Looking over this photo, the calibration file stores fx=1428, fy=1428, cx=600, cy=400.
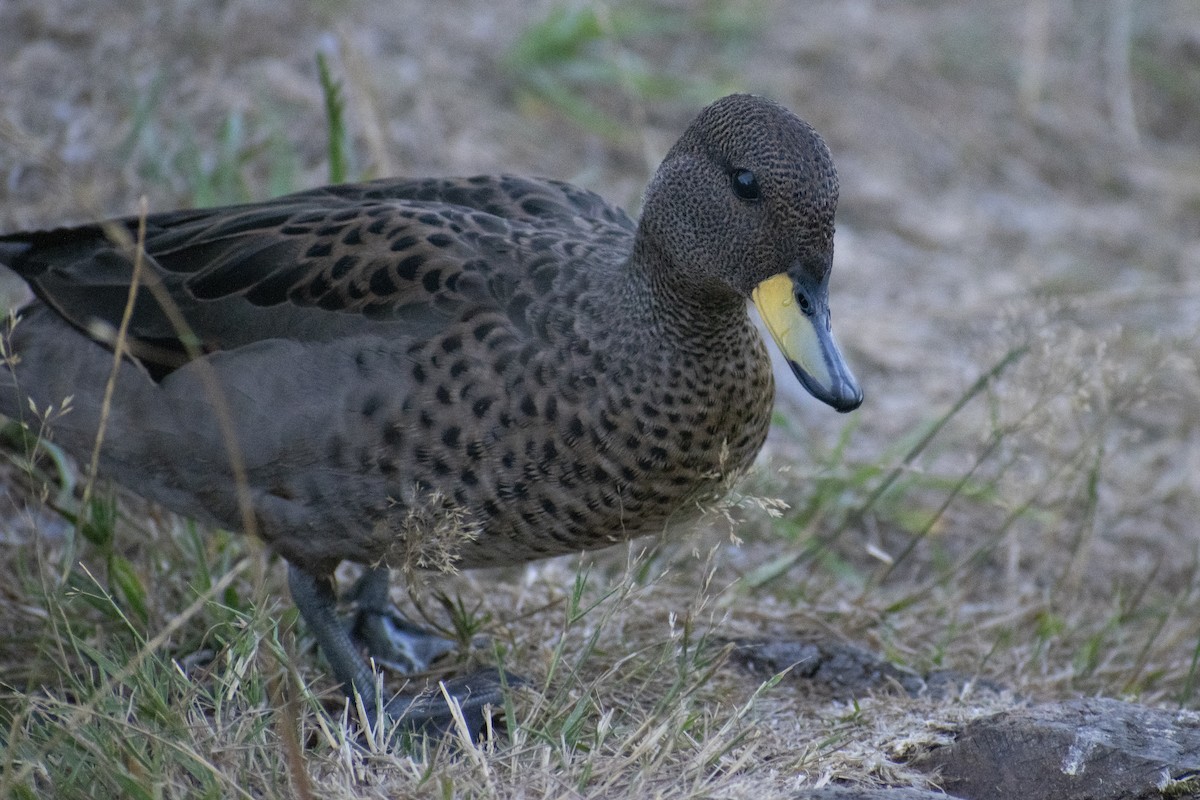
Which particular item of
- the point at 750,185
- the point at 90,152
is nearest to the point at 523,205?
the point at 750,185

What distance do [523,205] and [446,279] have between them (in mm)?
435

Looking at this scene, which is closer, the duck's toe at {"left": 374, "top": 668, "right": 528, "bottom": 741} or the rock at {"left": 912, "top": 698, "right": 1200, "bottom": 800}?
the rock at {"left": 912, "top": 698, "right": 1200, "bottom": 800}

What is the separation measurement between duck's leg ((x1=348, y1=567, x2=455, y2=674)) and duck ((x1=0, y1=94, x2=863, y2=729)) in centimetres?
14

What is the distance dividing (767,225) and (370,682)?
129cm

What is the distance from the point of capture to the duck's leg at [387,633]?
3.40 metres

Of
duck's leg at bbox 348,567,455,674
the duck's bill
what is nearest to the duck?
the duck's bill

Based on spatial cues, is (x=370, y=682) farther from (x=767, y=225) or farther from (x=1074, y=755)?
(x=1074, y=755)

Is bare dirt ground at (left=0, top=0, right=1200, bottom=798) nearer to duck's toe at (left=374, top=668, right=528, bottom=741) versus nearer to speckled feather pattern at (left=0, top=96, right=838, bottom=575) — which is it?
duck's toe at (left=374, top=668, right=528, bottom=741)

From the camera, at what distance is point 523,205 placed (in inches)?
133

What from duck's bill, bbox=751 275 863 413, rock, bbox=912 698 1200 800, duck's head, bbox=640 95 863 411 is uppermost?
duck's head, bbox=640 95 863 411

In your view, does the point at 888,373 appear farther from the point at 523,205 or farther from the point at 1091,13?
the point at 1091,13

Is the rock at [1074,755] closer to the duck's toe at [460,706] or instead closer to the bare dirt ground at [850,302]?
the bare dirt ground at [850,302]

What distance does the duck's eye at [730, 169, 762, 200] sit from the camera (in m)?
2.80

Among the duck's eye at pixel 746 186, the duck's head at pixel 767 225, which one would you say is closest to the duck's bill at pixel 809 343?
the duck's head at pixel 767 225
